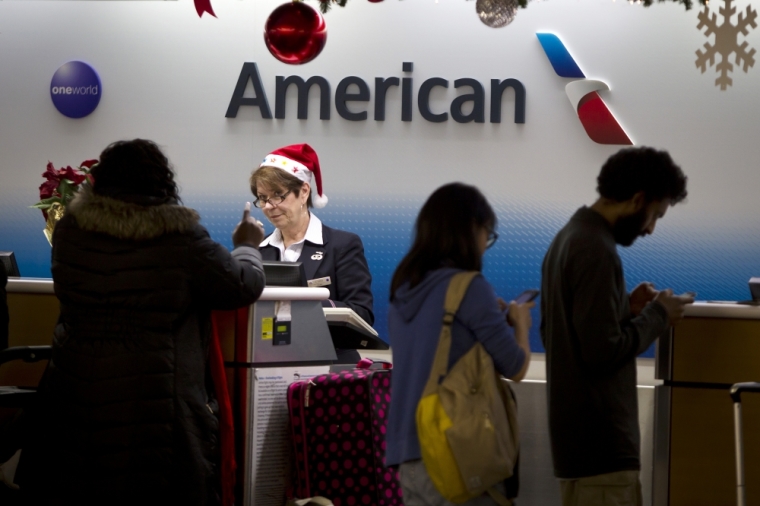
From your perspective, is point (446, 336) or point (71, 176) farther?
point (71, 176)

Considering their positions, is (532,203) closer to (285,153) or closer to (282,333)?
(285,153)

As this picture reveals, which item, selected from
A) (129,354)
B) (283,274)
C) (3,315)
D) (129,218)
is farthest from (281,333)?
(3,315)

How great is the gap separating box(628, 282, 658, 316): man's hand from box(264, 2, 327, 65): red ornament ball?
174 cm

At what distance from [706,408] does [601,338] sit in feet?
3.54

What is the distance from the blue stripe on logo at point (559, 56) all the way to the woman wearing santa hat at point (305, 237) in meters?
2.09

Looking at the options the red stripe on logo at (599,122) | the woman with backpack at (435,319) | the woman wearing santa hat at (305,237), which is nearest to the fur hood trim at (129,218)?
the woman with backpack at (435,319)

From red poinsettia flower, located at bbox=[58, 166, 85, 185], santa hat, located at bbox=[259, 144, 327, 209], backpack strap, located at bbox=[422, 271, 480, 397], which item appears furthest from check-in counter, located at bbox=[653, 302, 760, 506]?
red poinsettia flower, located at bbox=[58, 166, 85, 185]

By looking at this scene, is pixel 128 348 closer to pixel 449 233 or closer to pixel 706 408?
pixel 449 233

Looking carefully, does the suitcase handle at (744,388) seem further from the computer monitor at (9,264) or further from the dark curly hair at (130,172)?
the computer monitor at (9,264)

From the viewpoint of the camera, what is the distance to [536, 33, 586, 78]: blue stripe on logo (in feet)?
20.2

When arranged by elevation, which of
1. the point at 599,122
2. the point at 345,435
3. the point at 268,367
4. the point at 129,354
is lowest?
the point at 345,435

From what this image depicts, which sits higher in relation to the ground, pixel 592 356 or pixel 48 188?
pixel 48 188

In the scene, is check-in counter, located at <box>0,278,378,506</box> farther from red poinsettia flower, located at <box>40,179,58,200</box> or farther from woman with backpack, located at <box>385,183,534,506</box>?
red poinsettia flower, located at <box>40,179,58,200</box>

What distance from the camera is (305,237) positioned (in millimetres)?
4816
